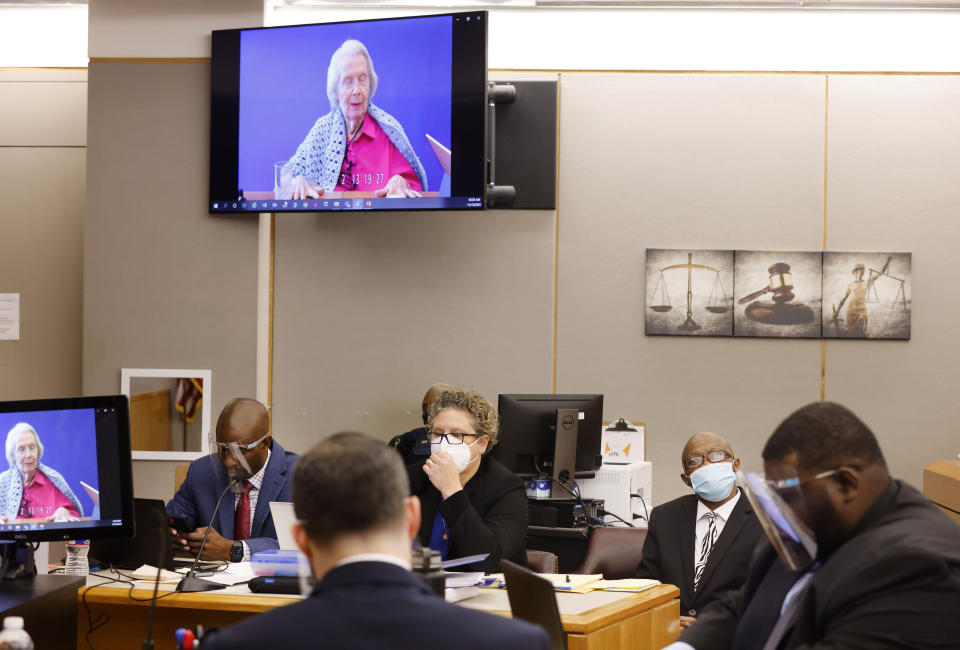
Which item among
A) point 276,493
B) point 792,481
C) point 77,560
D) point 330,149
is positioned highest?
point 330,149

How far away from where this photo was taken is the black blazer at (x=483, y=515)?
127 inches

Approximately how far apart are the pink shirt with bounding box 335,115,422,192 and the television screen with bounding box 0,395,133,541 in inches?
99.4

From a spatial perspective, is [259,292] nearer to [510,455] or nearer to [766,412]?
[510,455]

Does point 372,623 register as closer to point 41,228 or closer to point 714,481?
point 714,481

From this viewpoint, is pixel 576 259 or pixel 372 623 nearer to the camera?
pixel 372 623

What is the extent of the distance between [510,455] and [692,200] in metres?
2.02

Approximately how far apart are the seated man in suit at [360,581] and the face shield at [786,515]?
2.19 ft

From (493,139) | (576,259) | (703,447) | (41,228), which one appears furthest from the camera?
(41,228)

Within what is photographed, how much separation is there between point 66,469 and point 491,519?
1.41 meters

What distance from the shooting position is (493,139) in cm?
528

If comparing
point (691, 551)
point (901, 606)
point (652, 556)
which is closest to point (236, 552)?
point (652, 556)

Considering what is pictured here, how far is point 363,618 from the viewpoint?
138 cm

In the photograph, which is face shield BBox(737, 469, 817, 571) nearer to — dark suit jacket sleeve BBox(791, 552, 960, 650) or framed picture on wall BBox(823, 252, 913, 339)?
dark suit jacket sleeve BBox(791, 552, 960, 650)

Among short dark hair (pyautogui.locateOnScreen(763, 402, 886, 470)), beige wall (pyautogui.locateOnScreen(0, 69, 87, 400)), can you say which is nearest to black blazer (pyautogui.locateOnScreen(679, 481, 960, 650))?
short dark hair (pyautogui.locateOnScreen(763, 402, 886, 470))
